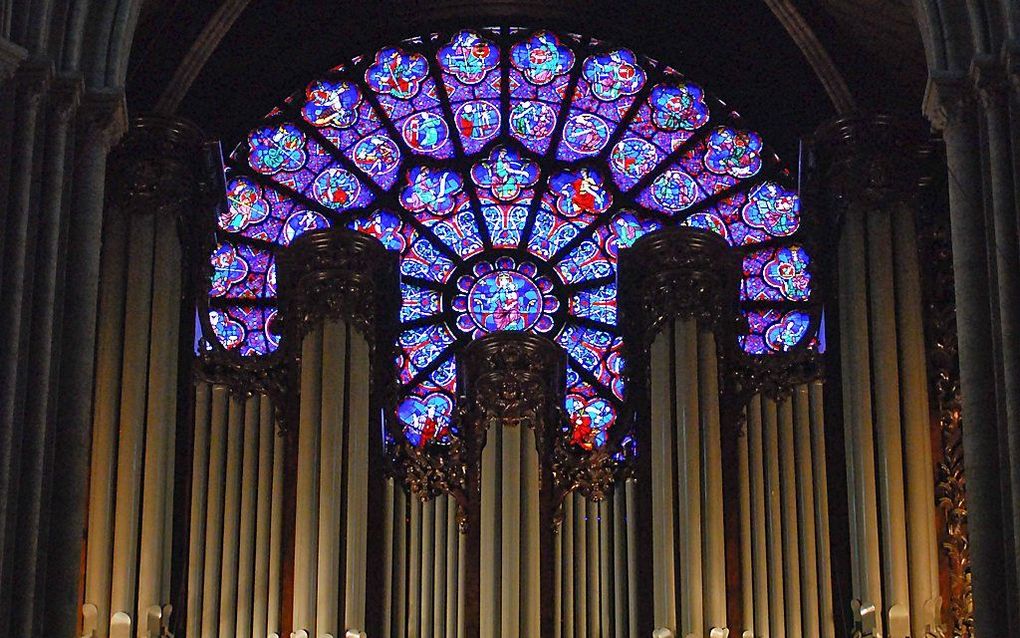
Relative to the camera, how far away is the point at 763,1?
16656 millimetres

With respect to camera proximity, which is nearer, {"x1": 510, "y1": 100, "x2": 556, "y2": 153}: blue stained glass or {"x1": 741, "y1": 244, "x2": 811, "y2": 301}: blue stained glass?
{"x1": 741, "y1": 244, "x2": 811, "y2": 301}: blue stained glass

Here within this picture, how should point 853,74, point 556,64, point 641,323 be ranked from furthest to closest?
point 556,64 → point 853,74 → point 641,323

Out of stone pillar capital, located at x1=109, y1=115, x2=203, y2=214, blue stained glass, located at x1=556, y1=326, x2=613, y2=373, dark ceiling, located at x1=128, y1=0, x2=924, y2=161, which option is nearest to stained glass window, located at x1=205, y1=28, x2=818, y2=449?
blue stained glass, located at x1=556, y1=326, x2=613, y2=373

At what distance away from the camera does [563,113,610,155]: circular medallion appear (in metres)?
17.1

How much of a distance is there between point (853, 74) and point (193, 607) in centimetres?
546

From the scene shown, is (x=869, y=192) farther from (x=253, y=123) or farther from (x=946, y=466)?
(x=253, y=123)

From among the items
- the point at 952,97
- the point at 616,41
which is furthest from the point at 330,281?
the point at 952,97

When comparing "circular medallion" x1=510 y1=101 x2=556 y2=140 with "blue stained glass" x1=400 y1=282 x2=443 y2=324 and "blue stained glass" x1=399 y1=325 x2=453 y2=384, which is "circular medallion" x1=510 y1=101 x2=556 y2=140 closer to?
"blue stained glass" x1=400 y1=282 x2=443 y2=324

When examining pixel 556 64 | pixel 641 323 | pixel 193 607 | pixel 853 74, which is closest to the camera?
pixel 193 607

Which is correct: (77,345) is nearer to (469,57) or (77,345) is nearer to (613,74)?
(469,57)

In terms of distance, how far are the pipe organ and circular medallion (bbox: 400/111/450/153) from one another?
216cm

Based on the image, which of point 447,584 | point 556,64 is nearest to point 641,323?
point 447,584

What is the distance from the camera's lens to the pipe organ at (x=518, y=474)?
1395cm

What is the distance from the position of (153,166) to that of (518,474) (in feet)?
9.56
